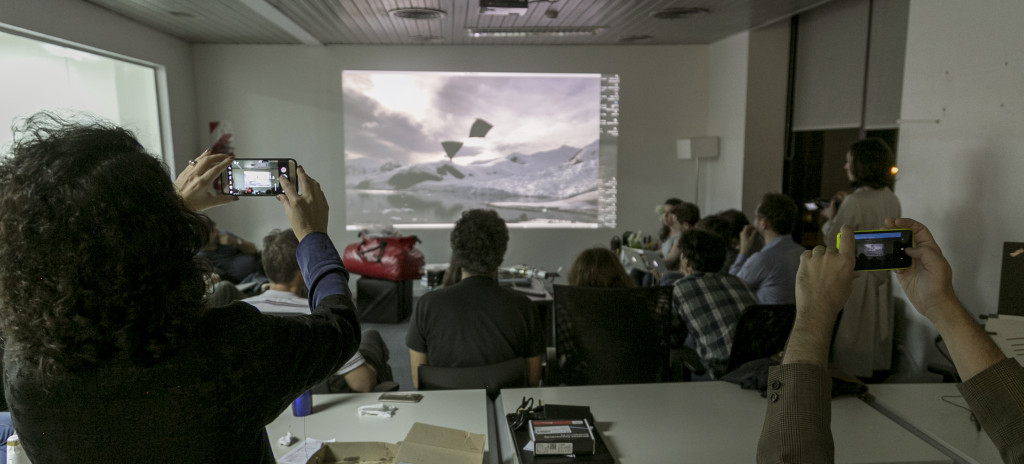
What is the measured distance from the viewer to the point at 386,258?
5574mm

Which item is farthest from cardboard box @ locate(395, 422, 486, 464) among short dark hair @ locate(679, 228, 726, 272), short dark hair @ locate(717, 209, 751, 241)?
short dark hair @ locate(717, 209, 751, 241)

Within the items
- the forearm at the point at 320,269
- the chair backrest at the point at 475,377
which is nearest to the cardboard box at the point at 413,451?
the chair backrest at the point at 475,377

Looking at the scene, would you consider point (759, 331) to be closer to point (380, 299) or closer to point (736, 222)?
point (736, 222)

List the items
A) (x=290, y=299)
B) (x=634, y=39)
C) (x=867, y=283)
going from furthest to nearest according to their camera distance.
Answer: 1. (x=634, y=39)
2. (x=867, y=283)
3. (x=290, y=299)

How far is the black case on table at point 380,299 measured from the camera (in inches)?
219

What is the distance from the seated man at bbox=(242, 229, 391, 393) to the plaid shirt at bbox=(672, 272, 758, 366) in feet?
4.46

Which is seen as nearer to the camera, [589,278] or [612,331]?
[612,331]

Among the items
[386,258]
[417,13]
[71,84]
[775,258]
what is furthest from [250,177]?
[386,258]

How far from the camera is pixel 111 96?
4883 mm

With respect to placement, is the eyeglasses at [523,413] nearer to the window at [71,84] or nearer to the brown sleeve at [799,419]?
the brown sleeve at [799,419]

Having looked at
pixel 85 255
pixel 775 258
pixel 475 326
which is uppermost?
pixel 85 255

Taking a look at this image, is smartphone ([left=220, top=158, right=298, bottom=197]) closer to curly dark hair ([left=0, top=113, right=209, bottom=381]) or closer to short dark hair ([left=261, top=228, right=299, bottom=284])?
curly dark hair ([left=0, top=113, right=209, bottom=381])

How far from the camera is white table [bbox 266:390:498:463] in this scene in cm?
179

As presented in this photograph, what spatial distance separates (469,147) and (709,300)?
13.2 feet
